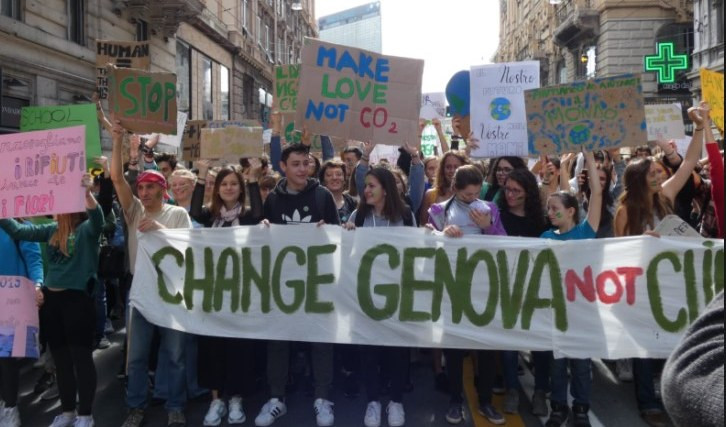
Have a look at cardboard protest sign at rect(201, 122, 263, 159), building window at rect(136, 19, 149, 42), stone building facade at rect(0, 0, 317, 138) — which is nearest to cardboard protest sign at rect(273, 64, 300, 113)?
cardboard protest sign at rect(201, 122, 263, 159)

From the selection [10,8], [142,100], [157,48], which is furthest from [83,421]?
[157,48]

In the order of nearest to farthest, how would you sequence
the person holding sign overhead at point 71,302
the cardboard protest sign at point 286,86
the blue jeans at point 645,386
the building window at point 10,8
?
1. the person holding sign overhead at point 71,302
2. the blue jeans at point 645,386
3. the cardboard protest sign at point 286,86
4. the building window at point 10,8

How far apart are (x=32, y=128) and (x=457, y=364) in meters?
3.91

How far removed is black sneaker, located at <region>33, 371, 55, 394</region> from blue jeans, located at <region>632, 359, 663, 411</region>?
438cm

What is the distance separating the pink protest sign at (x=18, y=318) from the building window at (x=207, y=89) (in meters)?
21.4

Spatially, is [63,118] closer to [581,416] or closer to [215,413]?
[215,413]

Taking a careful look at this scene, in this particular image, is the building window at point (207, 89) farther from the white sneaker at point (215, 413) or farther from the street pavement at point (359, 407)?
the white sneaker at point (215, 413)

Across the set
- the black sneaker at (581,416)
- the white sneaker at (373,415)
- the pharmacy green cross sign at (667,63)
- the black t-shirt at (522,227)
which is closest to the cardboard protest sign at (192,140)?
the black t-shirt at (522,227)

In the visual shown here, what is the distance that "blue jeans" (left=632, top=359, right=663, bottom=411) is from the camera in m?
4.41

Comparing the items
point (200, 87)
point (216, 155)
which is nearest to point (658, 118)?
point (216, 155)

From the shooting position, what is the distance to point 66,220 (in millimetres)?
4312

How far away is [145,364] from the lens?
14.4 ft

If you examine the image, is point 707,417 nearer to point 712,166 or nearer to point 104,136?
point 712,166

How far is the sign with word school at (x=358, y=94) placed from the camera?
551 centimetres
